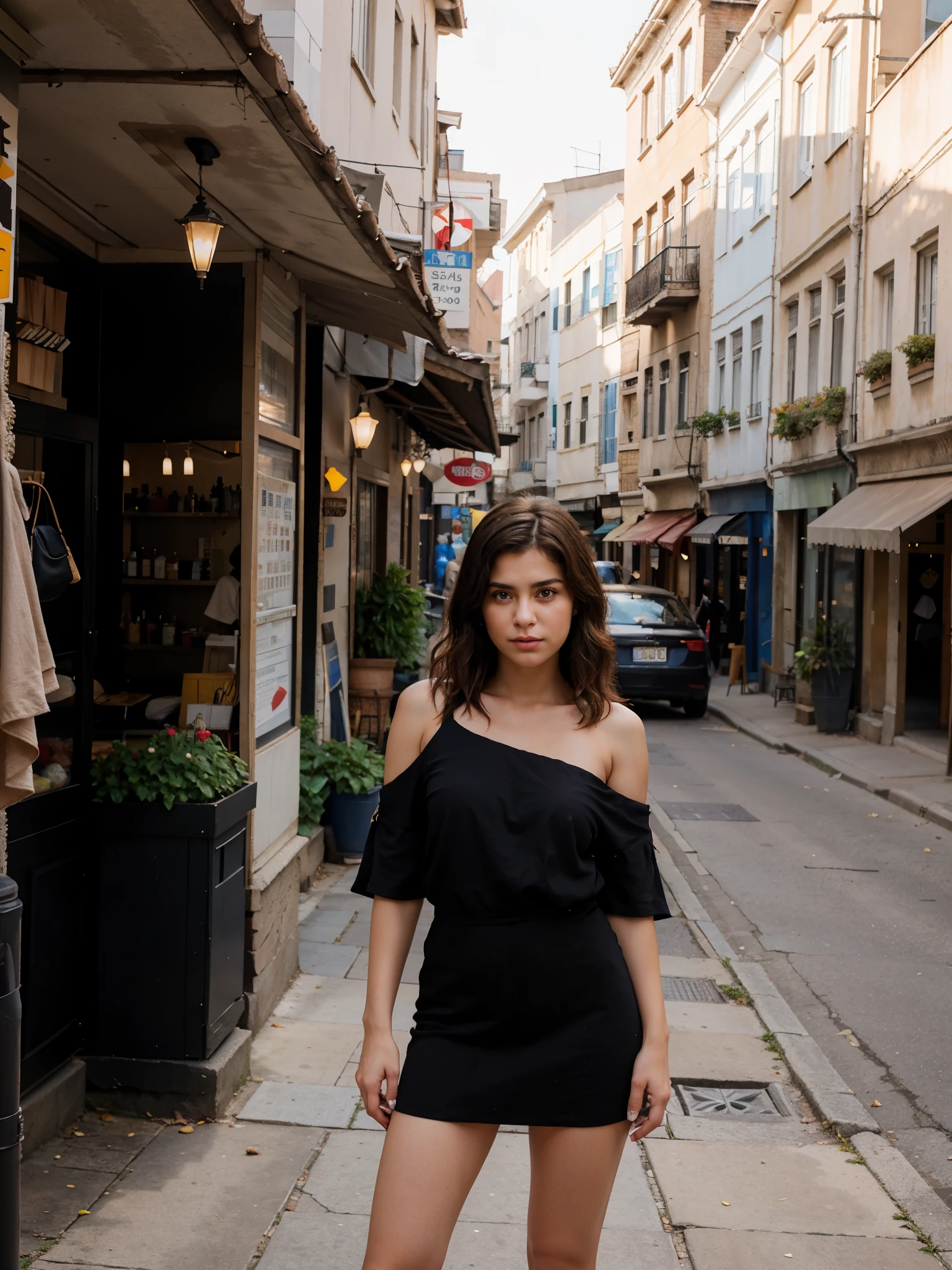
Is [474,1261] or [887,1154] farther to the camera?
[887,1154]

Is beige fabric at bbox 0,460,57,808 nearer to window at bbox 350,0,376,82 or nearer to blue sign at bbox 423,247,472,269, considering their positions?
window at bbox 350,0,376,82

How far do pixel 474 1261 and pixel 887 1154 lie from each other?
1741 mm

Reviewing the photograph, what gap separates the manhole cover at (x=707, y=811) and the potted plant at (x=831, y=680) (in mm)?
5123

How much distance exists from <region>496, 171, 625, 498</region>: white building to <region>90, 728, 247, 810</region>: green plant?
44752 mm

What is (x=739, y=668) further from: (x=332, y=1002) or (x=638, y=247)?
(x=638, y=247)

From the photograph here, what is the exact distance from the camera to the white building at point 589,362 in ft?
133

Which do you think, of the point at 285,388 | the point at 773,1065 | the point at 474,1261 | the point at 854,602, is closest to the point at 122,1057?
the point at 474,1261

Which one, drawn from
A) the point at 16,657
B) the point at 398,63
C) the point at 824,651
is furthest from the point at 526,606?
the point at 824,651

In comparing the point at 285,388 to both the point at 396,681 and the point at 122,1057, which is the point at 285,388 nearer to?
the point at 122,1057

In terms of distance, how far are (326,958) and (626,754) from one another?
4678 millimetres

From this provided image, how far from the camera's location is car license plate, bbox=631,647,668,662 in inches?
723

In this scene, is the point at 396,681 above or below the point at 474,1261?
above

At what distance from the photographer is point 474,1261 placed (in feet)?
12.8

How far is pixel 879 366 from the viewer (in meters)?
17.2
